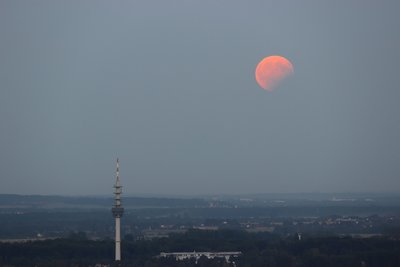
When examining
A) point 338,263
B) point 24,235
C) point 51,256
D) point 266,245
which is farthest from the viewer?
point 24,235

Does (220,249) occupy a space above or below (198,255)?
above

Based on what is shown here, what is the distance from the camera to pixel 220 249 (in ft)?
318

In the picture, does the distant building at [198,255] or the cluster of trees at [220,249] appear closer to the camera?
the cluster of trees at [220,249]

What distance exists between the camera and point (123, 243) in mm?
97812

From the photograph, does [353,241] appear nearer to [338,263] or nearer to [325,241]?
[325,241]

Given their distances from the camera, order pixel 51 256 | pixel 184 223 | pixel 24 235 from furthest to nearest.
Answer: pixel 184 223, pixel 24 235, pixel 51 256

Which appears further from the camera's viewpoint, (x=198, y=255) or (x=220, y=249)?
(x=220, y=249)

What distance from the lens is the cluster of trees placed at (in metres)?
80.9

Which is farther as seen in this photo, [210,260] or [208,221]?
[208,221]

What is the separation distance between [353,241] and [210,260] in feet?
45.8

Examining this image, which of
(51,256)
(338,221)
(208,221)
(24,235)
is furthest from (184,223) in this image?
(51,256)

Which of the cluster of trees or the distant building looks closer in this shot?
the cluster of trees

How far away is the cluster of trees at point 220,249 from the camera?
80.9 metres

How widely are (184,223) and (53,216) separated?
26210 mm
